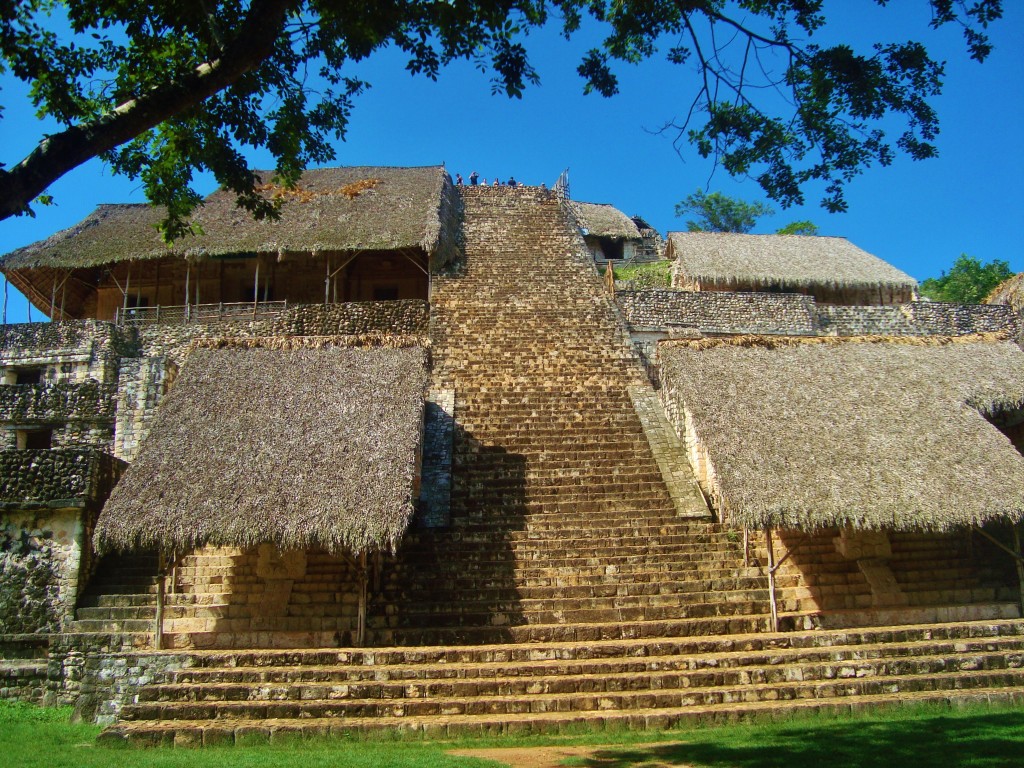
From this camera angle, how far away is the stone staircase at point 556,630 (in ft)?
25.0

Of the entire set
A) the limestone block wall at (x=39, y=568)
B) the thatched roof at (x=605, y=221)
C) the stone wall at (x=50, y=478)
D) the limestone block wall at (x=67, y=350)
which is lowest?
the limestone block wall at (x=39, y=568)

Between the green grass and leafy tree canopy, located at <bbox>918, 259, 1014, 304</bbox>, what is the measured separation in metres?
9.76

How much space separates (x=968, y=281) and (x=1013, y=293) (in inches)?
394

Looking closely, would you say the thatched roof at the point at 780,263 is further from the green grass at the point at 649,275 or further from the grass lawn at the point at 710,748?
the grass lawn at the point at 710,748

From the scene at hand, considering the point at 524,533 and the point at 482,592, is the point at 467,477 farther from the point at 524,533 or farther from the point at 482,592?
the point at 482,592

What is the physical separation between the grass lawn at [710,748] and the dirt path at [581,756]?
0.05 ft

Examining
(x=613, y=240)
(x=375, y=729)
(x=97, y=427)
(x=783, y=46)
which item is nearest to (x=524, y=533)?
(x=375, y=729)

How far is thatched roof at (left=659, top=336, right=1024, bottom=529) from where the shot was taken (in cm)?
973

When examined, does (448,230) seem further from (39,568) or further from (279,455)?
(39,568)

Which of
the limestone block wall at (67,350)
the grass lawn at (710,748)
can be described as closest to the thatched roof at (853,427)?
the grass lawn at (710,748)

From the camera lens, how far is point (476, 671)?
812cm

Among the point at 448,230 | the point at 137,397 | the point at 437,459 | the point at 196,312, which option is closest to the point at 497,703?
the point at 437,459

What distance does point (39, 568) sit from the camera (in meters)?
10.8

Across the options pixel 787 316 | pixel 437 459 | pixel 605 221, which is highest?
pixel 605 221
